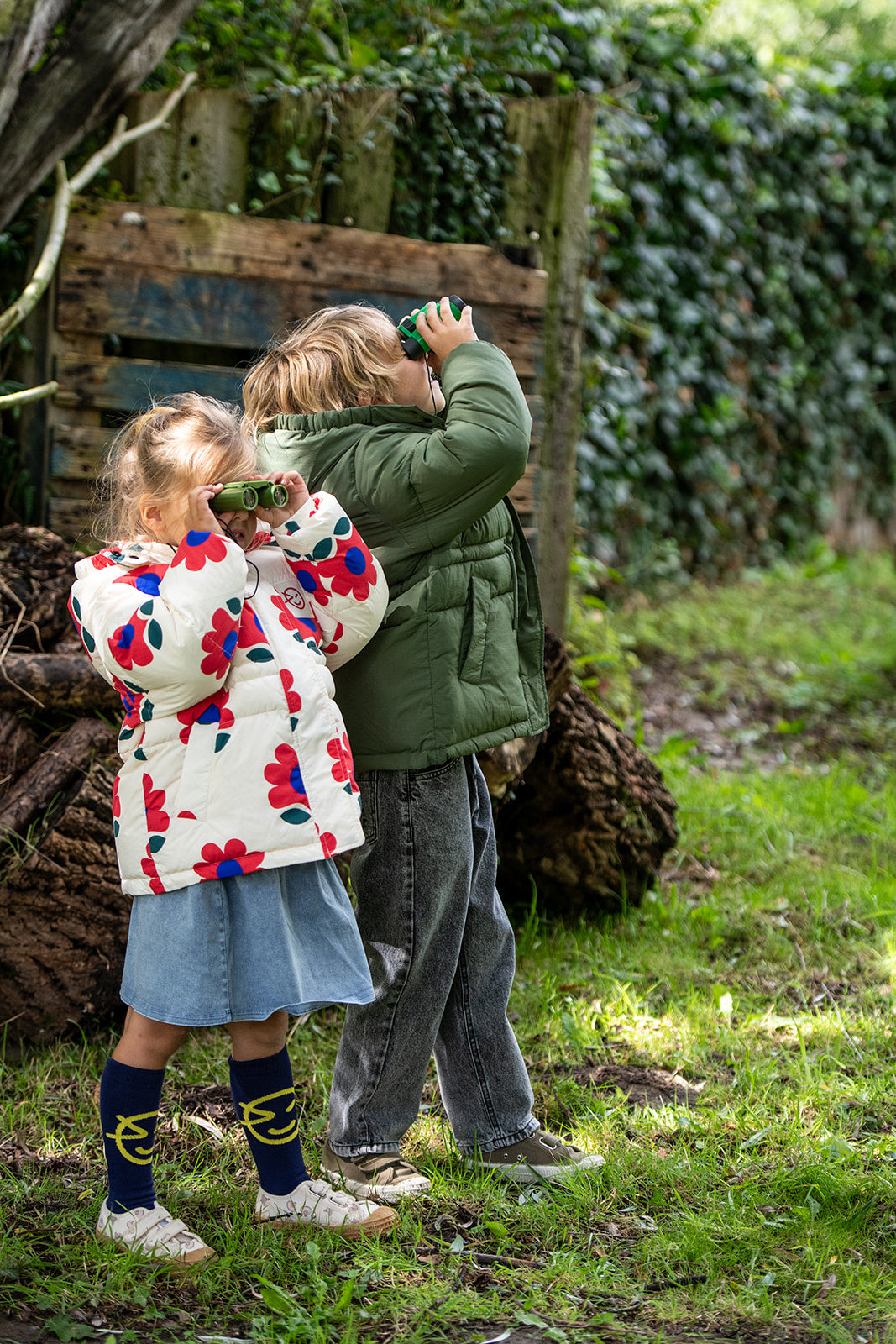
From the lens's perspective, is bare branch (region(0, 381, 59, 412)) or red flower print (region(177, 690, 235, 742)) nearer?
red flower print (region(177, 690, 235, 742))

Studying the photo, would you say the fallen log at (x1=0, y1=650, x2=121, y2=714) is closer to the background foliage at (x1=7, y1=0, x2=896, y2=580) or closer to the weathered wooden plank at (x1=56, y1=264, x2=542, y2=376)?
the weathered wooden plank at (x1=56, y1=264, x2=542, y2=376)

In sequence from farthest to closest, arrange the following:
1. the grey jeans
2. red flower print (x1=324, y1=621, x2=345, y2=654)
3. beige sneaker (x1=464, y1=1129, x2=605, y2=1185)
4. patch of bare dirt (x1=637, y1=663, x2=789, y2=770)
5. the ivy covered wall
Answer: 1. the ivy covered wall
2. patch of bare dirt (x1=637, y1=663, x2=789, y2=770)
3. beige sneaker (x1=464, y1=1129, x2=605, y2=1185)
4. the grey jeans
5. red flower print (x1=324, y1=621, x2=345, y2=654)

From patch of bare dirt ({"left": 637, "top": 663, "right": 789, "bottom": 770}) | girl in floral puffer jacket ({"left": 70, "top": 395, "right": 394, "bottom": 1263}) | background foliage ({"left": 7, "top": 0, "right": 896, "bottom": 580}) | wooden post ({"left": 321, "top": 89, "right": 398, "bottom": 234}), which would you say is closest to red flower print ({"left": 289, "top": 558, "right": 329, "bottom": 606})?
girl in floral puffer jacket ({"left": 70, "top": 395, "right": 394, "bottom": 1263})

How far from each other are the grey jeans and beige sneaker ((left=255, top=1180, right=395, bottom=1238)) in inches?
5.7

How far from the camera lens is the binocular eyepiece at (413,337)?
88.4 inches

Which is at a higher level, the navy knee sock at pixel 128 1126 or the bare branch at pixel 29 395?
the bare branch at pixel 29 395

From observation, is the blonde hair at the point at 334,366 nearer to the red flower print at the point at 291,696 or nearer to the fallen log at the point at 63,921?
the red flower print at the point at 291,696

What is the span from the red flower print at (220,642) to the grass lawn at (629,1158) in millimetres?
1010

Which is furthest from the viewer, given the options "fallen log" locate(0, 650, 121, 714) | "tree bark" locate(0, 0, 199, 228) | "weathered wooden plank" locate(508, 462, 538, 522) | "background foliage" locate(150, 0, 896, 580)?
"background foliage" locate(150, 0, 896, 580)

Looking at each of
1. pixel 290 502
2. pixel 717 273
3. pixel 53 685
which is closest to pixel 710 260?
pixel 717 273

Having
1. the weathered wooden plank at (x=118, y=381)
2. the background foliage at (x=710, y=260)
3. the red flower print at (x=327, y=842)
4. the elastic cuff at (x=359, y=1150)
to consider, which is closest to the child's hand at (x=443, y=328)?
the red flower print at (x=327, y=842)

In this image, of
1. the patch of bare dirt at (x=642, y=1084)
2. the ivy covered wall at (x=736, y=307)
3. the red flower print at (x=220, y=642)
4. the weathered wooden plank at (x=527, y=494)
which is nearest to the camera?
the red flower print at (x=220, y=642)

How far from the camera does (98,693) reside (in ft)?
9.43

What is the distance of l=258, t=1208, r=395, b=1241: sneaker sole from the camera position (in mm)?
2100
